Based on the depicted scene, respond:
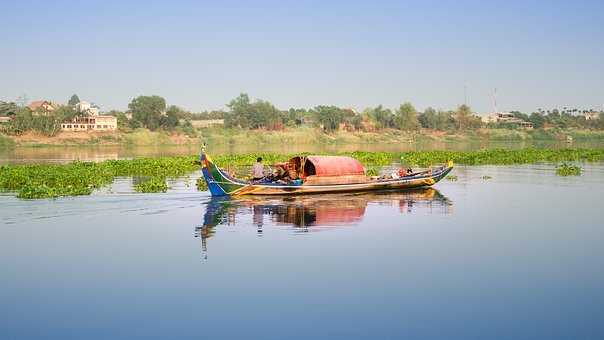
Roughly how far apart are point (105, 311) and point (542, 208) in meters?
17.3

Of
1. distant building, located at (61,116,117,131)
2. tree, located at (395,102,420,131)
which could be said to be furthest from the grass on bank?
tree, located at (395,102,420,131)

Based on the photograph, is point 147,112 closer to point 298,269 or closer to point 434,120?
point 434,120

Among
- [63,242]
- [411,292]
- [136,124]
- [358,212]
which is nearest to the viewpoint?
[411,292]

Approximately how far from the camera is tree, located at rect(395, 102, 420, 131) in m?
148

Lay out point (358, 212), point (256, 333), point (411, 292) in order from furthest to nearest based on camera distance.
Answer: point (358, 212)
point (411, 292)
point (256, 333)

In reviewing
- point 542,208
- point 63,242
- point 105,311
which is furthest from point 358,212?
point 105,311

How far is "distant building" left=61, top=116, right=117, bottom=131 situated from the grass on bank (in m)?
68.6

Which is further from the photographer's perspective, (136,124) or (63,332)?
(136,124)

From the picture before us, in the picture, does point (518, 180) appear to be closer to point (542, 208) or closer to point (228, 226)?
point (542, 208)

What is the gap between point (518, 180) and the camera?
115 feet

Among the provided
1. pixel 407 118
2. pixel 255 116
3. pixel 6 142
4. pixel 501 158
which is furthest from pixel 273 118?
pixel 501 158

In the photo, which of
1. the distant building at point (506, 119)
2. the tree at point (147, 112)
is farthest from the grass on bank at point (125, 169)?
the distant building at point (506, 119)

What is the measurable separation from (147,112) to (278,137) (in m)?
24.4

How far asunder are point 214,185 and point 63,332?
1500cm
